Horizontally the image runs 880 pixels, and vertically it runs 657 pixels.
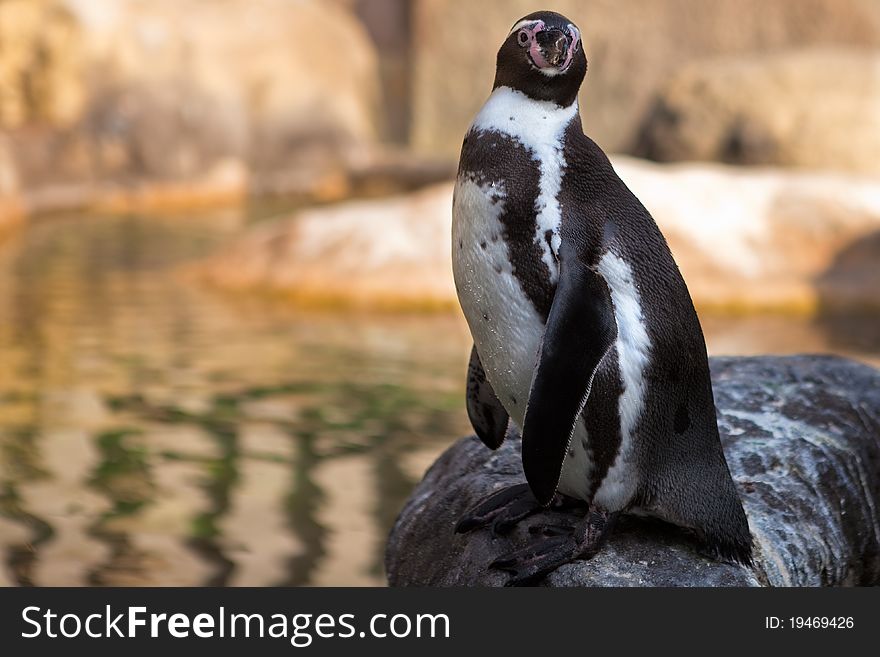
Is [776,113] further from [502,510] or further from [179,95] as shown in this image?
[502,510]

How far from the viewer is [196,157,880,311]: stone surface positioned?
8141 millimetres

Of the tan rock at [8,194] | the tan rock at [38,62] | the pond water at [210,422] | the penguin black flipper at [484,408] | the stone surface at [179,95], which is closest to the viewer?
the penguin black flipper at [484,408]

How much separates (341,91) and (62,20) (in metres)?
4.29

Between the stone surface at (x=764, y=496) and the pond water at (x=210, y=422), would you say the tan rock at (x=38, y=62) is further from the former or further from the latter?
the stone surface at (x=764, y=496)

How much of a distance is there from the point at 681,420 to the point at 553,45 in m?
0.72

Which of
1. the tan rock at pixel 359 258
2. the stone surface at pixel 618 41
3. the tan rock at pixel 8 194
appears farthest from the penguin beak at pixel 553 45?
the stone surface at pixel 618 41

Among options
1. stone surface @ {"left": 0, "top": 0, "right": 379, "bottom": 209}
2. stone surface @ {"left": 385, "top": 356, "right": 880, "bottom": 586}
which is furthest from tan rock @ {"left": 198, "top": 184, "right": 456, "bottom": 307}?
stone surface @ {"left": 385, "top": 356, "right": 880, "bottom": 586}

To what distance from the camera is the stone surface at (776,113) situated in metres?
10.6

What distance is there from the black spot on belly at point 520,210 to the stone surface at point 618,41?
1372 centimetres

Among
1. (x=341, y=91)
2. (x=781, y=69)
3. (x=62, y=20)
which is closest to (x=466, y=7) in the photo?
(x=341, y=91)

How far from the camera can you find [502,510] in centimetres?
256

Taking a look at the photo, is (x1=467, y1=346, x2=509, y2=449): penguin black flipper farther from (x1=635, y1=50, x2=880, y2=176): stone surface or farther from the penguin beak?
(x1=635, y1=50, x2=880, y2=176): stone surface

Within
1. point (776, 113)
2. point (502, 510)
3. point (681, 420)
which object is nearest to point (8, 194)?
point (776, 113)

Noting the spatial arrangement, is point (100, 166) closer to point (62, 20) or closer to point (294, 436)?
point (62, 20)
